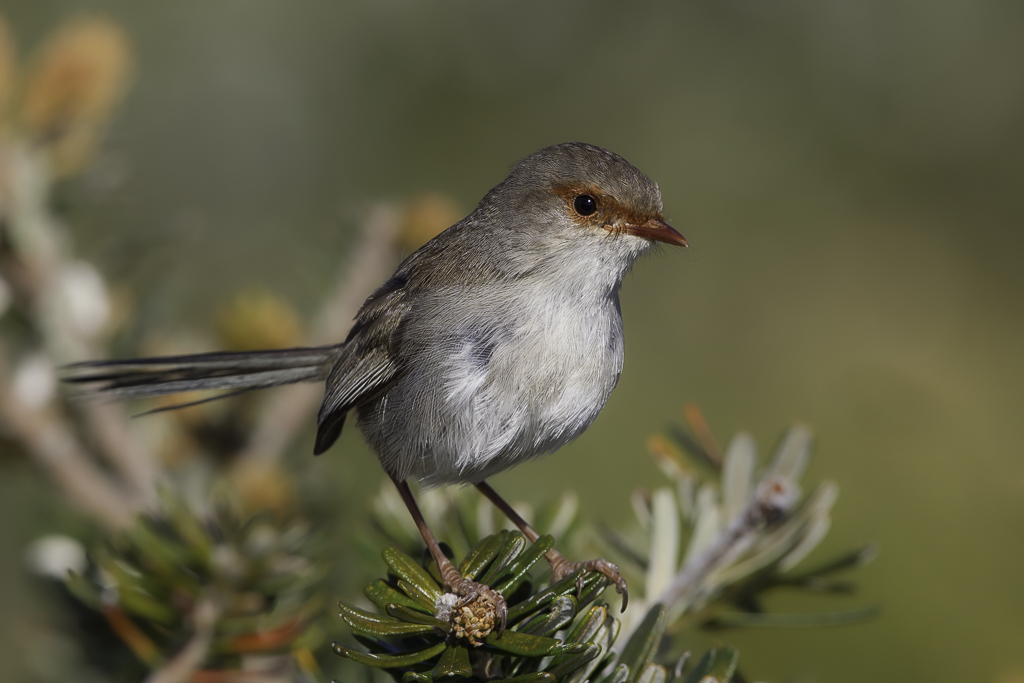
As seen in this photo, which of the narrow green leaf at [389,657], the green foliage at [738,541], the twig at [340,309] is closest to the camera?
the narrow green leaf at [389,657]

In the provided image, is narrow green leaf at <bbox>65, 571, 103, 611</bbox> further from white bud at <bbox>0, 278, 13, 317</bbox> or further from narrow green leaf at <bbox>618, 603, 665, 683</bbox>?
narrow green leaf at <bbox>618, 603, 665, 683</bbox>

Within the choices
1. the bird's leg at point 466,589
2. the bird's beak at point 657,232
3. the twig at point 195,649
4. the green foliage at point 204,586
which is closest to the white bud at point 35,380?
the green foliage at point 204,586

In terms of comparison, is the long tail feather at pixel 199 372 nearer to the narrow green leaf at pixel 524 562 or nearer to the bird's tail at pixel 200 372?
the bird's tail at pixel 200 372

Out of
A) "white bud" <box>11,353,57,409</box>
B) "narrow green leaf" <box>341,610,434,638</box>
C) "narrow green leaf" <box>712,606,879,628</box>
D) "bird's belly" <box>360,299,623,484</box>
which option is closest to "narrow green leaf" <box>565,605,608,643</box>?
"narrow green leaf" <box>341,610,434,638</box>

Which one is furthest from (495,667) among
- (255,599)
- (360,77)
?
(360,77)

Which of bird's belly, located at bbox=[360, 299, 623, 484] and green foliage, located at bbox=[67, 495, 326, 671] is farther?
bird's belly, located at bbox=[360, 299, 623, 484]

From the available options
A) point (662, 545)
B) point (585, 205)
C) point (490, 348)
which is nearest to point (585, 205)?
point (585, 205)
